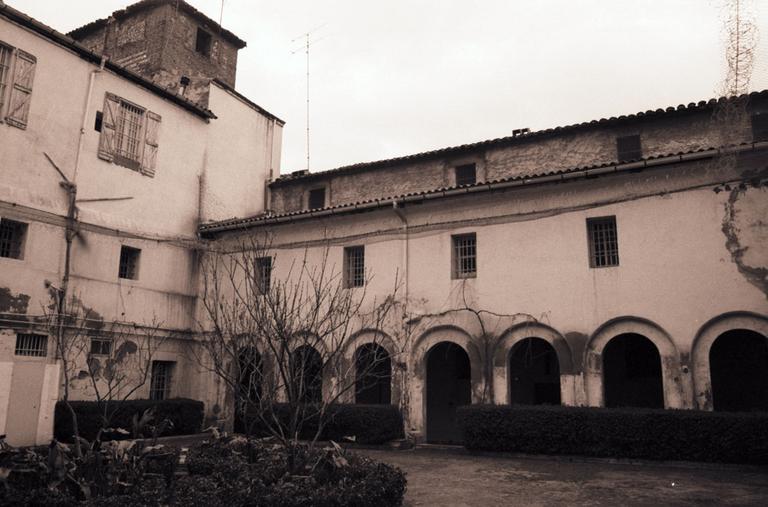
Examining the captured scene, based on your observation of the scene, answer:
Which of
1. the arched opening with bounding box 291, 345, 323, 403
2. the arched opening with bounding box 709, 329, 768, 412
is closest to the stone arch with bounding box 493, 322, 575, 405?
→ the arched opening with bounding box 291, 345, 323, 403

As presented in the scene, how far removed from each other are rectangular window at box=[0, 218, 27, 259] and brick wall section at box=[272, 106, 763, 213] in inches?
385

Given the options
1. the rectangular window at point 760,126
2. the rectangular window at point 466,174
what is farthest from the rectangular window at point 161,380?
the rectangular window at point 760,126

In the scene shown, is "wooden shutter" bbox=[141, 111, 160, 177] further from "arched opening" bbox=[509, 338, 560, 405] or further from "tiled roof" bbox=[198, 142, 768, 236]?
"arched opening" bbox=[509, 338, 560, 405]

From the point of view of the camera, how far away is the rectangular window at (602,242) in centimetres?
1447

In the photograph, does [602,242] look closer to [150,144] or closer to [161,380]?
[161,380]

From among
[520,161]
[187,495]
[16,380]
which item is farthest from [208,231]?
[187,495]

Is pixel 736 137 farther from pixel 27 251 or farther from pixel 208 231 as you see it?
pixel 27 251

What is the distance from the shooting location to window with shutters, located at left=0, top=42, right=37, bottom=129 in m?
14.8

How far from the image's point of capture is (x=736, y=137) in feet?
41.7

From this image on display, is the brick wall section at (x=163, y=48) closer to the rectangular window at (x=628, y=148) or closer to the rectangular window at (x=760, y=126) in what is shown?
the rectangular window at (x=628, y=148)

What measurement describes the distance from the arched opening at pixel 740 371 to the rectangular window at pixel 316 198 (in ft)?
45.0

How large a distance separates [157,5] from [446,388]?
17705 millimetres

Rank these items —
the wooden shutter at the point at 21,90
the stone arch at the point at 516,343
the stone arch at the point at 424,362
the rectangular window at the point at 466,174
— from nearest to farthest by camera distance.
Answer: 1. the stone arch at the point at 516,343
2. the wooden shutter at the point at 21,90
3. the stone arch at the point at 424,362
4. the rectangular window at the point at 466,174

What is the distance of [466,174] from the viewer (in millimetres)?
19875
